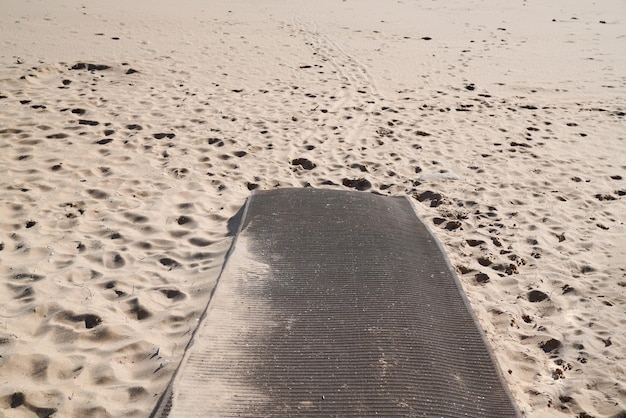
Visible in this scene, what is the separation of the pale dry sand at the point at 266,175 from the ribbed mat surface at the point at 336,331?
205mm

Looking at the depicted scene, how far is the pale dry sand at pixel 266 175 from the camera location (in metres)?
2.94

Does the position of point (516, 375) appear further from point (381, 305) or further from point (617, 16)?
point (617, 16)

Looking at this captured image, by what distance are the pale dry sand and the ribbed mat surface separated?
0.21 meters

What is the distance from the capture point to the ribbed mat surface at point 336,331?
99.9 inches

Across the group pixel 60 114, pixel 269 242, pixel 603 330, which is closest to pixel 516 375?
pixel 603 330

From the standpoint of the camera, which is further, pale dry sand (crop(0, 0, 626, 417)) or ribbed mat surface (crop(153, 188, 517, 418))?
pale dry sand (crop(0, 0, 626, 417))

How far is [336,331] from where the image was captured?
117 inches

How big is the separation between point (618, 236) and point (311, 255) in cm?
247

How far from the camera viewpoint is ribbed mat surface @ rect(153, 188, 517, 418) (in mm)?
2537

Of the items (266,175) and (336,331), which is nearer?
(336,331)

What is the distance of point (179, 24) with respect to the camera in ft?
36.8

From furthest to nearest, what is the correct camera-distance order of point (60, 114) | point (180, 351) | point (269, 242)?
point (60, 114) < point (269, 242) < point (180, 351)

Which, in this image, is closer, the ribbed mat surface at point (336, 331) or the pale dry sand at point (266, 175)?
the ribbed mat surface at point (336, 331)

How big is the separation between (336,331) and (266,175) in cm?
236
